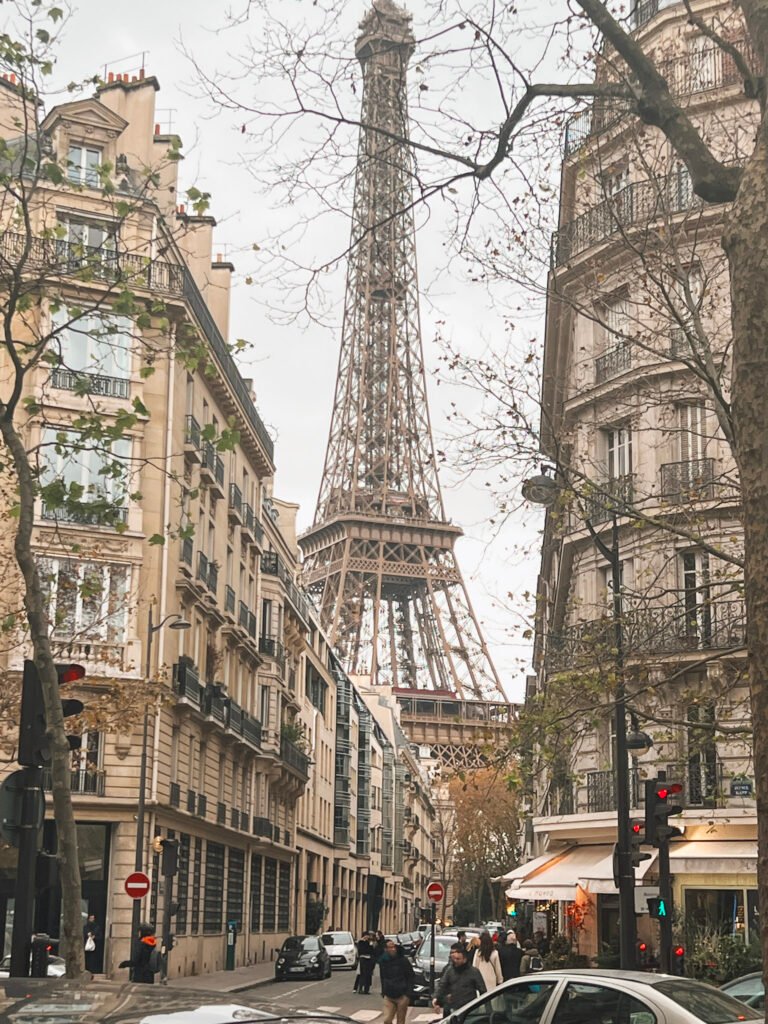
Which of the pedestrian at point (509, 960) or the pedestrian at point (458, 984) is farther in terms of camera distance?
the pedestrian at point (509, 960)

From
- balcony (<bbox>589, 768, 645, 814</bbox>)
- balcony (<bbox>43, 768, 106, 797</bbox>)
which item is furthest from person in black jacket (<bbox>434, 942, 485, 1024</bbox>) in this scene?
balcony (<bbox>43, 768, 106, 797</bbox>)

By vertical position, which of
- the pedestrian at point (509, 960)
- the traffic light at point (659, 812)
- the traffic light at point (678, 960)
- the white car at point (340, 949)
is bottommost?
the white car at point (340, 949)

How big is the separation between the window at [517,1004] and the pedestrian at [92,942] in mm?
24242

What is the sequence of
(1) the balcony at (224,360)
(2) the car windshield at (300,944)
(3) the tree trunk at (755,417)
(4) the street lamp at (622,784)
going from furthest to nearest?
(2) the car windshield at (300,944) → (1) the balcony at (224,360) → (4) the street lamp at (622,784) → (3) the tree trunk at (755,417)

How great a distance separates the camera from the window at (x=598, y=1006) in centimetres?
1099

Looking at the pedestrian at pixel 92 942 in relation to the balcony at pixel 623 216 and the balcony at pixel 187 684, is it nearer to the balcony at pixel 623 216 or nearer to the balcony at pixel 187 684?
the balcony at pixel 187 684

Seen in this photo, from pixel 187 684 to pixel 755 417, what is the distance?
114 feet

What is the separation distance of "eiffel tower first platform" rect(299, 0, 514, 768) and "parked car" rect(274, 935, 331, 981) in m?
58.5

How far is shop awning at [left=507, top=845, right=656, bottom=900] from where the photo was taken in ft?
102

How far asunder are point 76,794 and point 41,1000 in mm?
33329

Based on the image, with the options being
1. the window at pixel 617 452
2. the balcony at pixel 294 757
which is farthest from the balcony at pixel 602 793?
the balcony at pixel 294 757

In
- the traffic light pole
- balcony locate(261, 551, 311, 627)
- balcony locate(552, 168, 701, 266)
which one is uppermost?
balcony locate(552, 168, 701, 266)

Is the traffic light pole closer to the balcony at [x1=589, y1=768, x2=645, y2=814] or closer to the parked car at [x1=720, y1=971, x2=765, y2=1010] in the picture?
the parked car at [x1=720, y1=971, x2=765, y2=1010]

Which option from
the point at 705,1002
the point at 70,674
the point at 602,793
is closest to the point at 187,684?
the point at 602,793
